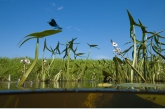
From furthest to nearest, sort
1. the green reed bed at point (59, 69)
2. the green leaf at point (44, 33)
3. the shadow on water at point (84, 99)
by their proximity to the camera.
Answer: the green reed bed at point (59, 69), the green leaf at point (44, 33), the shadow on water at point (84, 99)

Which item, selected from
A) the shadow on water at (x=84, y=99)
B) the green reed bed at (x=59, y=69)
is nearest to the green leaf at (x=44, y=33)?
the shadow on water at (x=84, y=99)

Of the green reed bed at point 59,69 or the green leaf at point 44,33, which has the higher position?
the green leaf at point 44,33

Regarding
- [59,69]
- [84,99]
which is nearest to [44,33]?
[84,99]

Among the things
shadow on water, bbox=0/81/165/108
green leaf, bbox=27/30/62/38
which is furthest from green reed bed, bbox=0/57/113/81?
shadow on water, bbox=0/81/165/108

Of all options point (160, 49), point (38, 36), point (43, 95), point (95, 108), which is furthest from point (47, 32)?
point (160, 49)

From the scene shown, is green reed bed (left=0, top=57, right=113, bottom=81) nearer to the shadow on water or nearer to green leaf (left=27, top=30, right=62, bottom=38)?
green leaf (left=27, top=30, right=62, bottom=38)

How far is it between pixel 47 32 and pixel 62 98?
640mm

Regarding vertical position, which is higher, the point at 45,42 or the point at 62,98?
the point at 45,42

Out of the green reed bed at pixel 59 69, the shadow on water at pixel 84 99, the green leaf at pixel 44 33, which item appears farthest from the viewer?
the green reed bed at pixel 59 69

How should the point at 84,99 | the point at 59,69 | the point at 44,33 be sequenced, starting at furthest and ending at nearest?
1. the point at 59,69
2. the point at 44,33
3. the point at 84,99

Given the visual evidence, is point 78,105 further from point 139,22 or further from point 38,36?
point 139,22

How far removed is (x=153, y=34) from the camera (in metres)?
2.42

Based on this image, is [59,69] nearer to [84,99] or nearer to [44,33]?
[44,33]

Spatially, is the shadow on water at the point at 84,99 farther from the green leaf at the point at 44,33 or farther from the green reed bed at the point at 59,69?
the green reed bed at the point at 59,69
